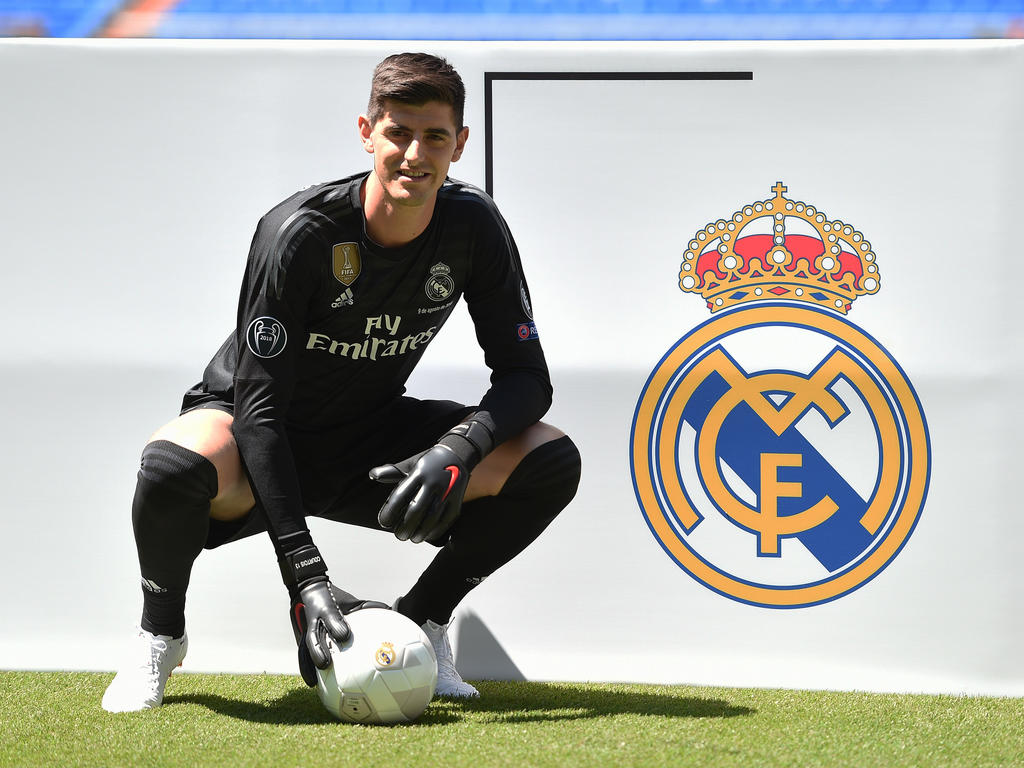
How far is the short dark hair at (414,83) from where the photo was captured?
1.60 metres

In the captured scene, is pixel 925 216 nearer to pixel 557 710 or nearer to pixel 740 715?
pixel 740 715

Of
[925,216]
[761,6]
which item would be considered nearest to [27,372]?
Answer: [761,6]

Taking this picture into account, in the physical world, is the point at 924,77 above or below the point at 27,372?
above

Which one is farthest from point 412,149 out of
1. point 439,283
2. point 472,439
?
point 472,439

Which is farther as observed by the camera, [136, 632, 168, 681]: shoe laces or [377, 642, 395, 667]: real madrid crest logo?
[136, 632, 168, 681]: shoe laces

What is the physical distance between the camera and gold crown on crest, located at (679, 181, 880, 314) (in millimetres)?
2018

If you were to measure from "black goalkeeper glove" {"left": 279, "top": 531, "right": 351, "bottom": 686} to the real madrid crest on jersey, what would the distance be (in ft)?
2.53

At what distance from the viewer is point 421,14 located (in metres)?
2.05

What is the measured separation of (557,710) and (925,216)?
3.87 ft

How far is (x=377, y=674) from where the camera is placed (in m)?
1.51

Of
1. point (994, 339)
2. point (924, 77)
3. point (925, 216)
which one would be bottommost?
point (994, 339)

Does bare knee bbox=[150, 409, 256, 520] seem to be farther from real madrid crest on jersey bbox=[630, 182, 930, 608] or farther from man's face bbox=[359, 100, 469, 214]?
real madrid crest on jersey bbox=[630, 182, 930, 608]

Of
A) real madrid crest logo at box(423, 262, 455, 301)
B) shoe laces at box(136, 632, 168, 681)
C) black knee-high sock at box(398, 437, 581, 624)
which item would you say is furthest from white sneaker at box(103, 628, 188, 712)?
real madrid crest logo at box(423, 262, 455, 301)

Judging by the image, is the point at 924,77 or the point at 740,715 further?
the point at 924,77
